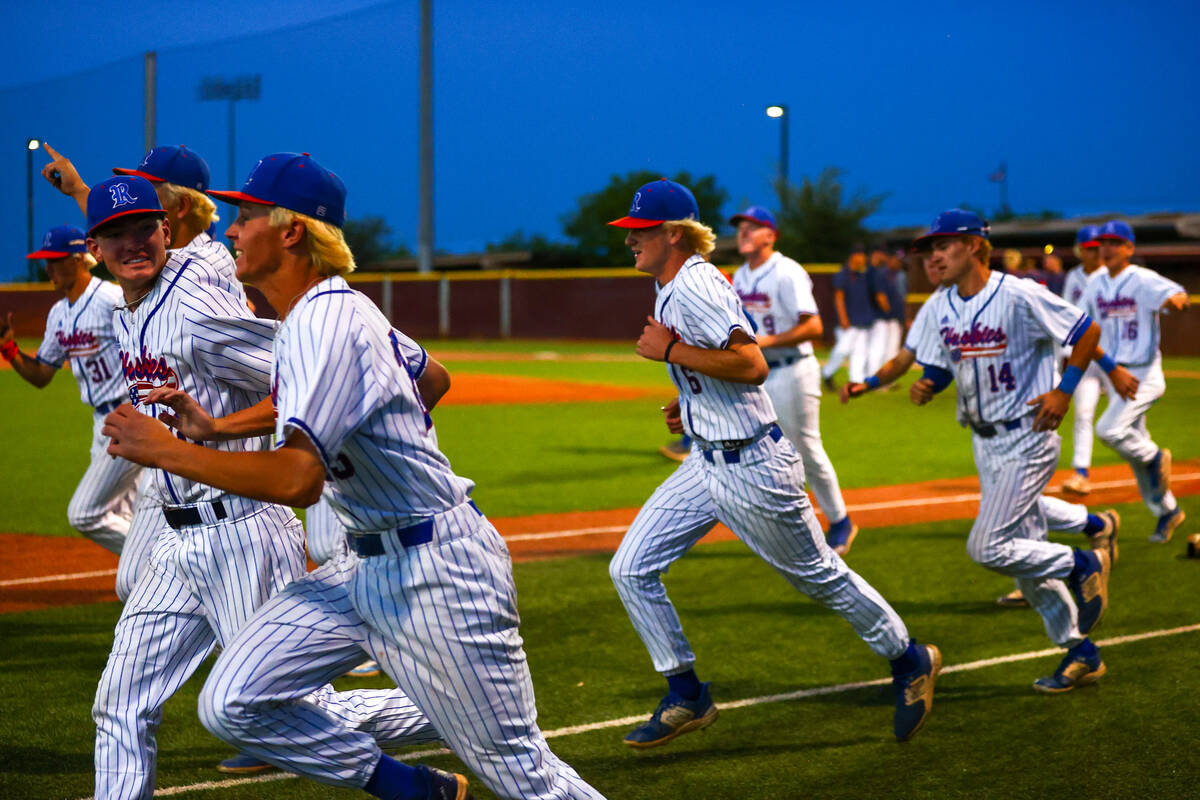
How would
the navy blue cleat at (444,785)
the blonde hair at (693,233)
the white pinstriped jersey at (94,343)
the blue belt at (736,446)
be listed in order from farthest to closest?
the white pinstriped jersey at (94,343), the blonde hair at (693,233), the blue belt at (736,446), the navy blue cleat at (444,785)

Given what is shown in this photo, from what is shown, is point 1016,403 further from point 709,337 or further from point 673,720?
point 673,720

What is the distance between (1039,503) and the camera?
6.33 m

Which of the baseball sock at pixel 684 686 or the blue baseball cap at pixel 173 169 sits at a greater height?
the blue baseball cap at pixel 173 169

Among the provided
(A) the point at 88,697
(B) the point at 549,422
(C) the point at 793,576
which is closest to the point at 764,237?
(C) the point at 793,576

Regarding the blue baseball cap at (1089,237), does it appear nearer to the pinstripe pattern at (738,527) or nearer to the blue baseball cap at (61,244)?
the pinstripe pattern at (738,527)

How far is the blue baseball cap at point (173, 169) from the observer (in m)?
4.83

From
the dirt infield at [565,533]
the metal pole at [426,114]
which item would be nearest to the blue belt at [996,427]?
the dirt infield at [565,533]

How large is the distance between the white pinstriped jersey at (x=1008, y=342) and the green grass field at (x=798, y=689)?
52.6 inches

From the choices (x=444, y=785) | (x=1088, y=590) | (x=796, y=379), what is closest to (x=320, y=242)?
(x=444, y=785)

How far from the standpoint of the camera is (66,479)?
42.4ft

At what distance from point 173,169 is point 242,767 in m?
2.27

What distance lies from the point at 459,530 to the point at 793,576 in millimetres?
2329

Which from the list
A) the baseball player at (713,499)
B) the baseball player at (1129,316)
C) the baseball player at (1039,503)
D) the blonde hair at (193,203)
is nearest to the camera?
the blonde hair at (193,203)

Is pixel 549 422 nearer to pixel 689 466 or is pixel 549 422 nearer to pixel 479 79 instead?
pixel 689 466
